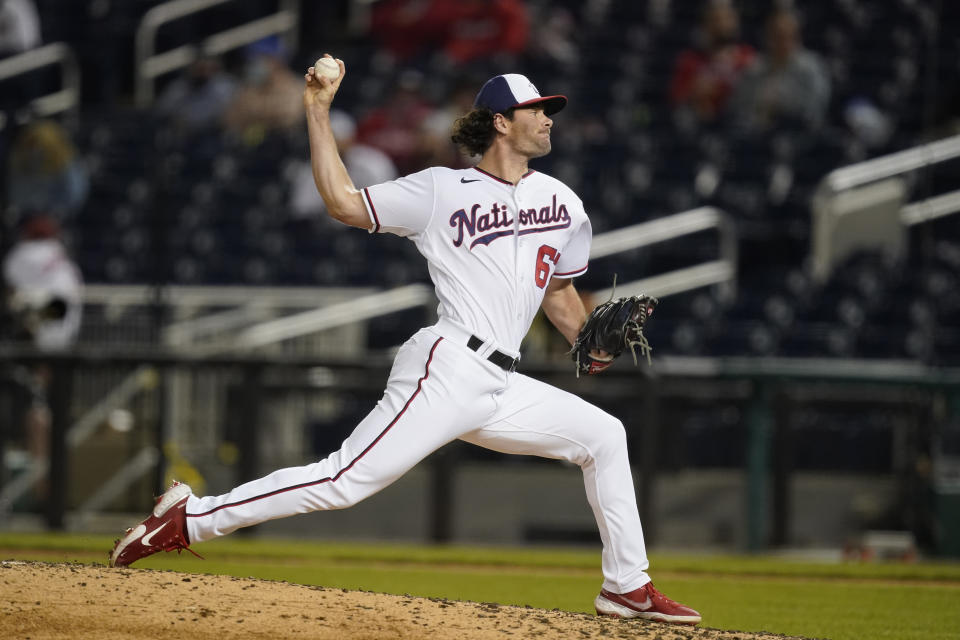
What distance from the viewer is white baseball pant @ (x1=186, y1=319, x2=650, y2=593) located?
3.98m

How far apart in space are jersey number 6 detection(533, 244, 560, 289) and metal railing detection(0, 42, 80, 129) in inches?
401

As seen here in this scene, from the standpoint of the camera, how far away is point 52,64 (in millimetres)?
14508

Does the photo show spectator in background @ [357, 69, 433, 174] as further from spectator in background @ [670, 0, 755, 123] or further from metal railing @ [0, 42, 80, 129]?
metal railing @ [0, 42, 80, 129]

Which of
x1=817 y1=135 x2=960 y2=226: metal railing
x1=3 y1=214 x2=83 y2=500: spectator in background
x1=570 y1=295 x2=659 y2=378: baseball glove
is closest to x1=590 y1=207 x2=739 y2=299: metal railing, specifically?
x1=817 y1=135 x2=960 y2=226: metal railing

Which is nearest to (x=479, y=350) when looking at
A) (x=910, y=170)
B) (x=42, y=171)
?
(x=910, y=170)

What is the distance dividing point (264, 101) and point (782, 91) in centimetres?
486

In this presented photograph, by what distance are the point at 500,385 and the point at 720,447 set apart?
4.63m

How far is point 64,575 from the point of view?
402 cm

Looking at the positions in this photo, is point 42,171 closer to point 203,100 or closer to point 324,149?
point 203,100

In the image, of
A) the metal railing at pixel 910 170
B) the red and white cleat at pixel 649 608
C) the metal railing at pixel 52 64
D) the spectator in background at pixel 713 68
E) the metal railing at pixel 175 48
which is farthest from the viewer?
the metal railing at pixel 175 48

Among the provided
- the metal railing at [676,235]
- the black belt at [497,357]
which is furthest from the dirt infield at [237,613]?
the metal railing at [676,235]

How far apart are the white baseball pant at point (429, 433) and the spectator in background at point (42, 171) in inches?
297

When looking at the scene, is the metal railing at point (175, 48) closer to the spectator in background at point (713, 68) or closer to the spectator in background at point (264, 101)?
the spectator in background at point (264, 101)

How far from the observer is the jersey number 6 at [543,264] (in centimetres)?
425
